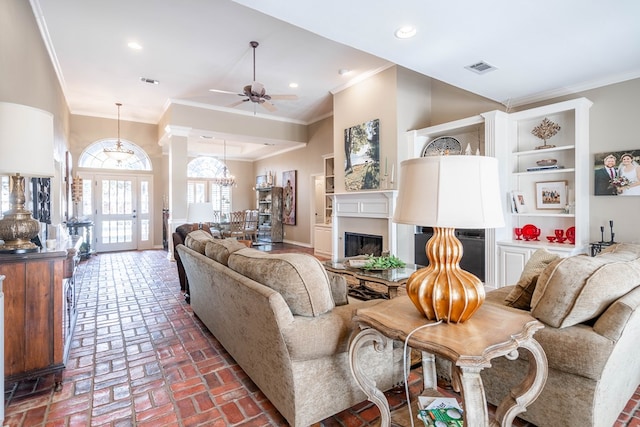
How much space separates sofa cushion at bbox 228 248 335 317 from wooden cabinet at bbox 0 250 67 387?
1.42 meters

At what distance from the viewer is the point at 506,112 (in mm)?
4668

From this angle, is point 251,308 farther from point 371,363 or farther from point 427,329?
point 427,329

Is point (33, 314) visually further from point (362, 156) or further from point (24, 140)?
point (362, 156)

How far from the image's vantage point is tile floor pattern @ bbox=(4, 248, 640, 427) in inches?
71.6

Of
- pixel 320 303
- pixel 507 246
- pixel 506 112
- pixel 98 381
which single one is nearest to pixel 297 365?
pixel 320 303

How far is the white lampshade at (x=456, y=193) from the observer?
4.22 ft

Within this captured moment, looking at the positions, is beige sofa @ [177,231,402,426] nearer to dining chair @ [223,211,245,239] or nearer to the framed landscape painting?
the framed landscape painting

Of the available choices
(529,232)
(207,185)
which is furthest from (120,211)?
(529,232)

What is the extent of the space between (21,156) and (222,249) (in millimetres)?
1314

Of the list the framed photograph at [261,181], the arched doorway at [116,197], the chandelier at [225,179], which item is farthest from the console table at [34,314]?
the framed photograph at [261,181]

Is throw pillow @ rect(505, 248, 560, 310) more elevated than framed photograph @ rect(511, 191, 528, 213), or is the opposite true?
framed photograph @ rect(511, 191, 528, 213)

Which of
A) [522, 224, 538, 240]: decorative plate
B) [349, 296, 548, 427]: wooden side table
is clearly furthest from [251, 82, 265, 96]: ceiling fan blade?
[522, 224, 538, 240]: decorative plate

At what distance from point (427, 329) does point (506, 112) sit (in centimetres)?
450

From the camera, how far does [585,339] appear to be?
144 centimetres
